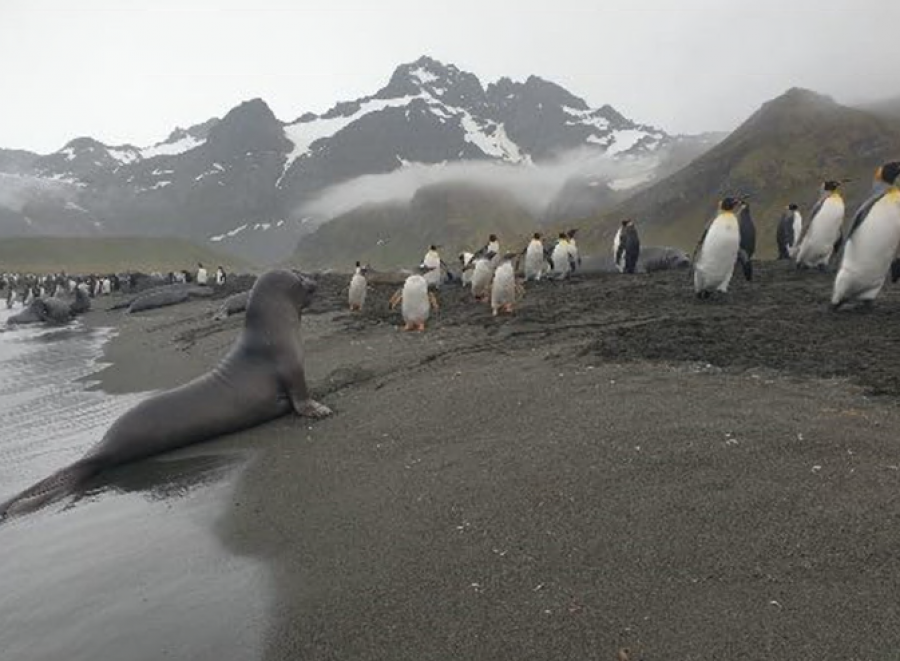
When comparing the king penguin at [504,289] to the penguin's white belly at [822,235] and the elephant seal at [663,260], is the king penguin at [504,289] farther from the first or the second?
the elephant seal at [663,260]

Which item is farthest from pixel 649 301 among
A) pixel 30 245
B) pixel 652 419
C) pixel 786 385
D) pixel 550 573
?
pixel 30 245

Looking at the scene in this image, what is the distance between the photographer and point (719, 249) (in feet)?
43.7

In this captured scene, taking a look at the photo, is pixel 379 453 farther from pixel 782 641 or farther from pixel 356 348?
pixel 356 348

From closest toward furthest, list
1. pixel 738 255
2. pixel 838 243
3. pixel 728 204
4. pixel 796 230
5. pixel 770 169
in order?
1. pixel 728 204
2. pixel 738 255
3. pixel 838 243
4. pixel 796 230
5. pixel 770 169

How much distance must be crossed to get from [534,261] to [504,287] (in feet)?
27.6

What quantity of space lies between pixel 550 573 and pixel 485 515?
88 centimetres

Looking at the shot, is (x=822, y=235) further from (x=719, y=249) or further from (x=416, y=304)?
(x=416, y=304)

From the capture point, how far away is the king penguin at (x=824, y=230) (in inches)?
635

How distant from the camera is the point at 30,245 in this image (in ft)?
625

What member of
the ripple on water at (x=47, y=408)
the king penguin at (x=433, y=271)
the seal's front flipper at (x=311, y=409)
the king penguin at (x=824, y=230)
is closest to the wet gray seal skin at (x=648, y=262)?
the king penguin at (x=433, y=271)

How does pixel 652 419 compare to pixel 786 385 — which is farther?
pixel 786 385

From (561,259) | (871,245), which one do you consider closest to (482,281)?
(561,259)

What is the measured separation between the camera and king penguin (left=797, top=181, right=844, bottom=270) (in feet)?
52.9

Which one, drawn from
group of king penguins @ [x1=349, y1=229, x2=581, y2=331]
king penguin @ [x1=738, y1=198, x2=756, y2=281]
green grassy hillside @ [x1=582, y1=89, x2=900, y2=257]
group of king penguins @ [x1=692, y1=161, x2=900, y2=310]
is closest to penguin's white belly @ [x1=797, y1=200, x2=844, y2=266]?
group of king penguins @ [x1=692, y1=161, x2=900, y2=310]
